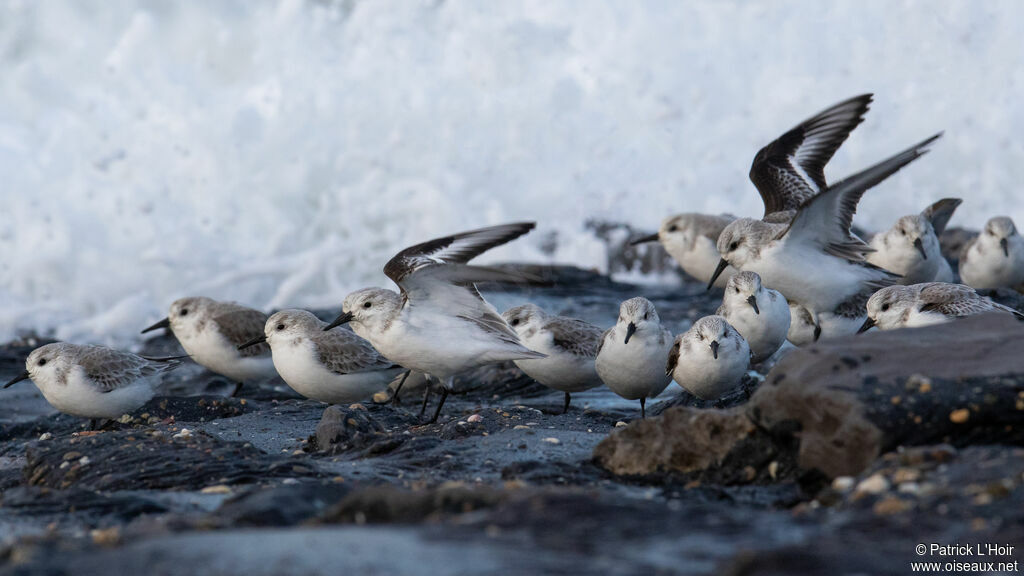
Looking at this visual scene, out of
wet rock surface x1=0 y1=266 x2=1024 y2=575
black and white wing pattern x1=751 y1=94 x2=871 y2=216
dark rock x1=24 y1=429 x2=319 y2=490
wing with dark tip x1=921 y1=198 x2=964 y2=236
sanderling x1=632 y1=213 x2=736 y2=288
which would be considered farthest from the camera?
wing with dark tip x1=921 y1=198 x2=964 y2=236

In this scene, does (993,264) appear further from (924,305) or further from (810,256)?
(924,305)

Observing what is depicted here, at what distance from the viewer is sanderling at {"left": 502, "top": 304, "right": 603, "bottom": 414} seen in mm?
7848

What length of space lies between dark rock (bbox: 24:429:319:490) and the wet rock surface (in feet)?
0.05

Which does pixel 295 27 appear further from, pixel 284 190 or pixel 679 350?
pixel 679 350

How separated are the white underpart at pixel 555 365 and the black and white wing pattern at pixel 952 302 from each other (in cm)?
233

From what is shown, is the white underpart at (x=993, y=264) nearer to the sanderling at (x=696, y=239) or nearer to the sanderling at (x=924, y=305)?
the sanderling at (x=696, y=239)

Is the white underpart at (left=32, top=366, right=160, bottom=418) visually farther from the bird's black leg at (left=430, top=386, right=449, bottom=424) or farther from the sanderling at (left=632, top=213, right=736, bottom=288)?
the sanderling at (left=632, top=213, right=736, bottom=288)

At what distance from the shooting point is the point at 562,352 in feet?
25.7

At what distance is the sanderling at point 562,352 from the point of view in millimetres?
7848

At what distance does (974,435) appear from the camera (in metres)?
4.40

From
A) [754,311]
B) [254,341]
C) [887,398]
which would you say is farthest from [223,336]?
[887,398]

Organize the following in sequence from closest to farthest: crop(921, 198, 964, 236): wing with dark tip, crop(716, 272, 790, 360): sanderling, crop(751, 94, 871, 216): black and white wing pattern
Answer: crop(716, 272, 790, 360): sanderling
crop(751, 94, 871, 216): black and white wing pattern
crop(921, 198, 964, 236): wing with dark tip

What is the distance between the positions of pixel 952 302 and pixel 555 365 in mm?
2720

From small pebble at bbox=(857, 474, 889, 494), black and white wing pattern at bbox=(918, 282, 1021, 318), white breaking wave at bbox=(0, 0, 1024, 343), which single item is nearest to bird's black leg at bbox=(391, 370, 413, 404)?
black and white wing pattern at bbox=(918, 282, 1021, 318)
